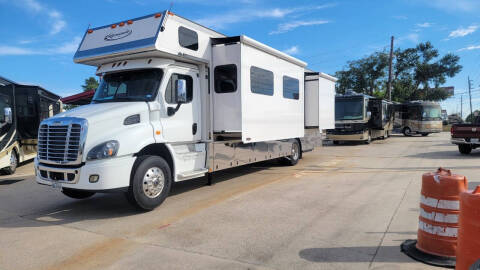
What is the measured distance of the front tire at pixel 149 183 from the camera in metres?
5.85

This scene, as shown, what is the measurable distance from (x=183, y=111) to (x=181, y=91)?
1.88ft

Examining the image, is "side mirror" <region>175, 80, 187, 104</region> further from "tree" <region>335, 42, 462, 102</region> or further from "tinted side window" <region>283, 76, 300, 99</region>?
"tree" <region>335, 42, 462, 102</region>

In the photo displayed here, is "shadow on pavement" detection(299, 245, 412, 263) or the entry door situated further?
the entry door

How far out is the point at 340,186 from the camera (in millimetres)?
8086

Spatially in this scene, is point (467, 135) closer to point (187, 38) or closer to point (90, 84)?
point (187, 38)

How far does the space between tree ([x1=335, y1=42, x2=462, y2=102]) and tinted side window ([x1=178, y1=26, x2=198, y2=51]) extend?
42.2 m

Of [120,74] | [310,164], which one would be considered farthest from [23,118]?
[310,164]

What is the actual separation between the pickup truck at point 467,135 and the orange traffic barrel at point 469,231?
12339 mm

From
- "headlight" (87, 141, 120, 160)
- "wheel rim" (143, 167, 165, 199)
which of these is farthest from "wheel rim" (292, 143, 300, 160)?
"headlight" (87, 141, 120, 160)

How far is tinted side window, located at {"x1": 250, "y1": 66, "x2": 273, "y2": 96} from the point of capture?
8.42 metres

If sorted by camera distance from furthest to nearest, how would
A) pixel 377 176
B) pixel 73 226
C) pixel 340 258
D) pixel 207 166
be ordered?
pixel 377 176 → pixel 207 166 → pixel 73 226 → pixel 340 258

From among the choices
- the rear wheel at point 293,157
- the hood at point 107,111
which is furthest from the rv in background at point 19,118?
the rear wheel at point 293,157

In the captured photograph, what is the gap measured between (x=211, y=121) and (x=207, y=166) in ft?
3.44

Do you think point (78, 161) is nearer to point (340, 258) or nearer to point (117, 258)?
point (117, 258)
